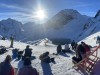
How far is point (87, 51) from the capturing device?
22.1m

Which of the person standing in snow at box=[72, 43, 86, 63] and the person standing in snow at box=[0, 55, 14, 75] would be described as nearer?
the person standing in snow at box=[0, 55, 14, 75]

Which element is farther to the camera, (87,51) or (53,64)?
(53,64)

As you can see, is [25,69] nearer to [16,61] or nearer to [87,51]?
[87,51]

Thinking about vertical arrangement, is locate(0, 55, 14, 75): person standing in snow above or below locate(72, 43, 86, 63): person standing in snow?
below

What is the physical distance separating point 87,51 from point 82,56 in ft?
2.03

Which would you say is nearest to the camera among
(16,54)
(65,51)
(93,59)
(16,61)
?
(93,59)

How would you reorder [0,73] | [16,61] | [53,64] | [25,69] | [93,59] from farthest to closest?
[16,61] → [53,64] → [93,59] → [0,73] → [25,69]

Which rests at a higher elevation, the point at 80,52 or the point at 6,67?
the point at 80,52

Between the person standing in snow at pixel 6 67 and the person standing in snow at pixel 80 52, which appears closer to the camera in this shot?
the person standing in snow at pixel 6 67

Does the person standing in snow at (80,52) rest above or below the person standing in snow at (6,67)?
above

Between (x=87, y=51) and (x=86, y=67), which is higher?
(x=87, y=51)

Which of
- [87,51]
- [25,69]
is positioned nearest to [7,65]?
[25,69]

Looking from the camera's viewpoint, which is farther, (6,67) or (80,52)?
(80,52)

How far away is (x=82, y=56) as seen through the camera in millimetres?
22141
